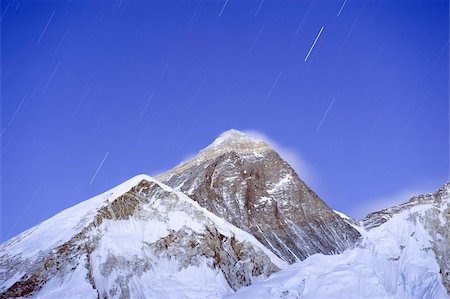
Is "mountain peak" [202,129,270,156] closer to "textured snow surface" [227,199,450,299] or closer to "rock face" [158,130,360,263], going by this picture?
"rock face" [158,130,360,263]

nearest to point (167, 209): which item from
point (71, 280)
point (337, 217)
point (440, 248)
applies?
point (71, 280)

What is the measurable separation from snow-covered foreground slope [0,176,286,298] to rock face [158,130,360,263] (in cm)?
3936

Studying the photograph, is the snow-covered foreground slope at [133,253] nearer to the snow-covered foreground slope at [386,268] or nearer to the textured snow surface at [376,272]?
the snow-covered foreground slope at [386,268]

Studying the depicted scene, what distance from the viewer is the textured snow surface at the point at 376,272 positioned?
54.6 m

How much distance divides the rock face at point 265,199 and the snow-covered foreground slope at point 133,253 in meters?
39.4

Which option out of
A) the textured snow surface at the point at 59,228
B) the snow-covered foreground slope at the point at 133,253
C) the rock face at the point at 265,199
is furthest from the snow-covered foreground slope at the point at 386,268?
the rock face at the point at 265,199

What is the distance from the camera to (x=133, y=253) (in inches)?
2837

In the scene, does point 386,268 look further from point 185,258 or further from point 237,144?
point 237,144

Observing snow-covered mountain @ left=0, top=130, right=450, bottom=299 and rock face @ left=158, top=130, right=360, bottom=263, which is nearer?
snow-covered mountain @ left=0, top=130, right=450, bottom=299

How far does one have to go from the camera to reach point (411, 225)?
6362 cm

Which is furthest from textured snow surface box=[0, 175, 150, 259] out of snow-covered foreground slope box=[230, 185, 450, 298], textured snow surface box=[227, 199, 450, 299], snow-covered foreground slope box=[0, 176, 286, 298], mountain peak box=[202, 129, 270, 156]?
mountain peak box=[202, 129, 270, 156]

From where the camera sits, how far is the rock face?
127 meters

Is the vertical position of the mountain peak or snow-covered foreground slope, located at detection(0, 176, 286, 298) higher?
the mountain peak

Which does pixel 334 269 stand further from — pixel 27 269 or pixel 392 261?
pixel 27 269
